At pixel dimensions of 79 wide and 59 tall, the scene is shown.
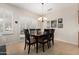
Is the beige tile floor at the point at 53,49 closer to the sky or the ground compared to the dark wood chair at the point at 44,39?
closer to the ground

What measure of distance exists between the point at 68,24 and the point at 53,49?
1.96ft

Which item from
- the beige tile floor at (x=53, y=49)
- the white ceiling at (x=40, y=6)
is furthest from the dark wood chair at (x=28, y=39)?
the white ceiling at (x=40, y=6)

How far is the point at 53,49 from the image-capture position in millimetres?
1942

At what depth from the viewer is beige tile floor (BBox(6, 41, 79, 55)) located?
188 cm

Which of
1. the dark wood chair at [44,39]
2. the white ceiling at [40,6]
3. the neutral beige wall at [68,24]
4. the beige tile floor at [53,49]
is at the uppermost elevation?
the white ceiling at [40,6]

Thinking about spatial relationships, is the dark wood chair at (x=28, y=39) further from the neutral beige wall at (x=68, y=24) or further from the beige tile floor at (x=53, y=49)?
the neutral beige wall at (x=68, y=24)

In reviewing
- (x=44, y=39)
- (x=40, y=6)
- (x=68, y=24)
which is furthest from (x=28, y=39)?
(x=68, y=24)

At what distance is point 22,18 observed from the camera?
189 cm

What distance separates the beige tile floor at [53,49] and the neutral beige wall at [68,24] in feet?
0.36

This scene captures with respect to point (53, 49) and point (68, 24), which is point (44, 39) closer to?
point (53, 49)

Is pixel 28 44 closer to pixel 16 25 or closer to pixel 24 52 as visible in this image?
pixel 24 52

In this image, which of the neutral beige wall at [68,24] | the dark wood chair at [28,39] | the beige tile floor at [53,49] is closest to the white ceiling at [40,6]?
the neutral beige wall at [68,24]

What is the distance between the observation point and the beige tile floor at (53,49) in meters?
1.88
